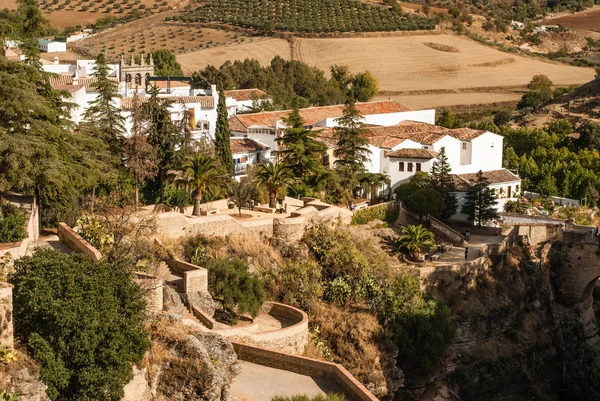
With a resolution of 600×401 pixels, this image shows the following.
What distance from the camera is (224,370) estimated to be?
875 inches

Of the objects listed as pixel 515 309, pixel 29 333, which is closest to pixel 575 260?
pixel 515 309

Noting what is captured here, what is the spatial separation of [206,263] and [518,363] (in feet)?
48.9

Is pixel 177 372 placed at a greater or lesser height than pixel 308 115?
lesser

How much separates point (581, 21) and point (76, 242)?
405 feet

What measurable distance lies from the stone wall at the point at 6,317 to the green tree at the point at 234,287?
338 inches

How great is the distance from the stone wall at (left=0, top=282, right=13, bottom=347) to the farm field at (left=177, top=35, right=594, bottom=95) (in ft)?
222

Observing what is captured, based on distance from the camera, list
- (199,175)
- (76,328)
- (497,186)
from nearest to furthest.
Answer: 1. (76,328)
2. (199,175)
3. (497,186)

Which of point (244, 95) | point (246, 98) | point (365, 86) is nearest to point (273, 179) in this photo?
point (246, 98)

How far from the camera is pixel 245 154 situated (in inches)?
1693

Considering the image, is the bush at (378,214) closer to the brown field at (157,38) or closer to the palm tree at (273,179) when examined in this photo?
the palm tree at (273,179)

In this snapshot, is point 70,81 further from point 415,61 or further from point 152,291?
point 415,61

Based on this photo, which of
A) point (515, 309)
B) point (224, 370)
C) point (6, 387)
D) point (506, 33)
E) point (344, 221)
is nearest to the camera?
point (6, 387)

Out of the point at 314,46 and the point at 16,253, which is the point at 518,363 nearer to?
the point at 16,253

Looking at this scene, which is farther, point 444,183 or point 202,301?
point 444,183
